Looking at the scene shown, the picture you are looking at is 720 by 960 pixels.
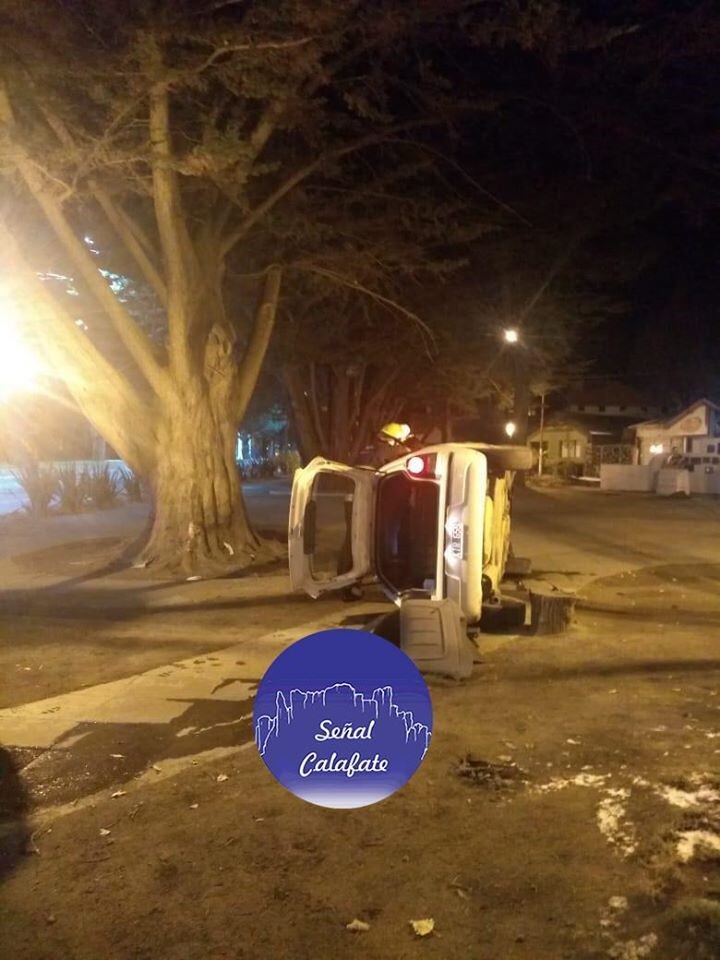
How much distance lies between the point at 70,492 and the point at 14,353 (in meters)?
7.98

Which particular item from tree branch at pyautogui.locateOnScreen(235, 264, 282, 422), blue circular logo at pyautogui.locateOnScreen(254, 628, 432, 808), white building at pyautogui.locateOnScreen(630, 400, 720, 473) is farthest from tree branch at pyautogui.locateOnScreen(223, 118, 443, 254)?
white building at pyautogui.locateOnScreen(630, 400, 720, 473)

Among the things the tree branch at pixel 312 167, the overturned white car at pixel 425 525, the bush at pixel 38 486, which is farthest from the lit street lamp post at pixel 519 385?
the overturned white car at pixel 425 525

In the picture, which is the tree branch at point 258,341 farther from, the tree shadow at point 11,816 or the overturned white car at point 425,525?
the tree shadow at point 11,816

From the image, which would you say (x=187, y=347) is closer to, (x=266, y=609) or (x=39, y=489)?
(x=266, y=609)

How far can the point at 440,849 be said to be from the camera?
420 centimetres

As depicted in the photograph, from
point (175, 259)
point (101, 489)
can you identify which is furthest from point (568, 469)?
point (175, 259)

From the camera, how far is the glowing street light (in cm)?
1350

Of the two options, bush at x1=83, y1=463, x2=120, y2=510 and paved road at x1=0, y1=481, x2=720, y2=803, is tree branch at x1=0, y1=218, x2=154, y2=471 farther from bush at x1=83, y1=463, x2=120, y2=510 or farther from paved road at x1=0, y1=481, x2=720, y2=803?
bush at x1=83, y1=463, x2=120, y2=510

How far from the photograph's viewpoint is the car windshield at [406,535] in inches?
406

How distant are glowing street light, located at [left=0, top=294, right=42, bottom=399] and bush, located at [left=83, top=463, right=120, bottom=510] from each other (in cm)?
509

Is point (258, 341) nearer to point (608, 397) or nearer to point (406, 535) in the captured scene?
point (406, 535)

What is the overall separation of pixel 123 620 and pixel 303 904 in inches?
271

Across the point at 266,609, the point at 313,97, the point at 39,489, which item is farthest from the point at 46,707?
the point at 39,489

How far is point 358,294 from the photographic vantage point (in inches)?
716
